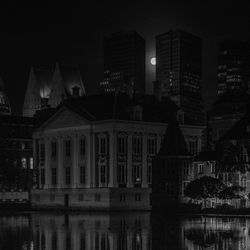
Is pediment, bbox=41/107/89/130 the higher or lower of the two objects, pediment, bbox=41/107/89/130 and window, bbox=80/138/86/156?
the higher

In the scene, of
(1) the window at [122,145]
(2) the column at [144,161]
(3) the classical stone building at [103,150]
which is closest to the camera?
(3) the classical stone building at [103,150]

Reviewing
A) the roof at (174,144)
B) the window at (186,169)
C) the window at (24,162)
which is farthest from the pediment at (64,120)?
the window at (24,162)

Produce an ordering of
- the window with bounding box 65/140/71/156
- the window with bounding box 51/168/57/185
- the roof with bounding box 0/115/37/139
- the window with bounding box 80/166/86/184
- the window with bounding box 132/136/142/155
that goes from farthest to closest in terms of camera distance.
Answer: the roof with bounding box 0/115/37/139 < the window with bounding box 51/168/57/185 < the window with bounding box 65/140/71/156 < the window with bounding box 80/166/86/184 < the window with bounding box 132/136/142/155

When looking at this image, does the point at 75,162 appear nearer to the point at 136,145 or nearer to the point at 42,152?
the point at 136,145

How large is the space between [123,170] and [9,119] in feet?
167

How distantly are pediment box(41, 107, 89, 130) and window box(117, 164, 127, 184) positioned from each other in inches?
321

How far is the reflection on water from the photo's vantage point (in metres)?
49.2

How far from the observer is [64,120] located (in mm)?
119875

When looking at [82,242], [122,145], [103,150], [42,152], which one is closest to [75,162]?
[103,150]

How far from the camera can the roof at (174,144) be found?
11019cm

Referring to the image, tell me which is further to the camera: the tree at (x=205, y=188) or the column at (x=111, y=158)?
the column at (x=111, y=158)

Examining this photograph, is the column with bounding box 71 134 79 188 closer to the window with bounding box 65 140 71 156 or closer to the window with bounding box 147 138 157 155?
the window with bounding box 65 140 71 156

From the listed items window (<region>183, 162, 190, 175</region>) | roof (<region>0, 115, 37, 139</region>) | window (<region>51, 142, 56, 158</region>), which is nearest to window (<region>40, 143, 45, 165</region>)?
window (<region>51, 142, 56, 158</region>)

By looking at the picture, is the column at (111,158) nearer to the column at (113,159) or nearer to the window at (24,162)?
the column at (113,159)
